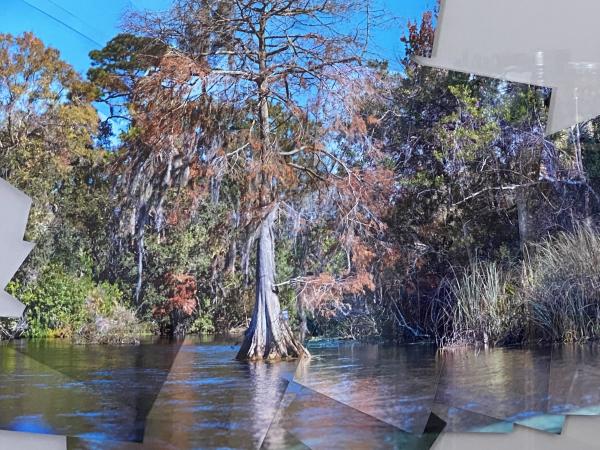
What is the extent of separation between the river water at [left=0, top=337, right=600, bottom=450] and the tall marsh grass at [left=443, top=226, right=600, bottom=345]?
368 mm

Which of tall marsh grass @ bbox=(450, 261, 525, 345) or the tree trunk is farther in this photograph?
tall marsh grass @ bbox=(450, 261, 525, 345)

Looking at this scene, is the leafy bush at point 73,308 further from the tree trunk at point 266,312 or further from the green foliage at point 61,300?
the tree trunk at point 266,312

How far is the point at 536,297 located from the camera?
12.3 ft

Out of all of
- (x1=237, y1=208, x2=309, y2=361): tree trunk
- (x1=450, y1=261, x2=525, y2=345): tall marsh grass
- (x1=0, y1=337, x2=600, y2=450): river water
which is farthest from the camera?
(x1=450, y1=261, x2=525, y2=345): tall marsh grass

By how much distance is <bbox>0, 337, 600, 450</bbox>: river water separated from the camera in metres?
3.20

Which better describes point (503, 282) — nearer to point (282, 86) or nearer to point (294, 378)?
point (294, 378)

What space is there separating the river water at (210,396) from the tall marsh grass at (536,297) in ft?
1.21

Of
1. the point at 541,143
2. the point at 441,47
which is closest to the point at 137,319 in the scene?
the point at 441,47

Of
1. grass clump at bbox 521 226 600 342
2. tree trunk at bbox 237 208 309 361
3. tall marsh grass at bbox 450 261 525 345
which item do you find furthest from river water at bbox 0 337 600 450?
grass clump at bbox 521 226 600 342

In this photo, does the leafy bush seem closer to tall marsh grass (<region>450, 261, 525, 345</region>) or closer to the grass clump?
tall marsh grass (<region>450, 261, 525, 345</region>)

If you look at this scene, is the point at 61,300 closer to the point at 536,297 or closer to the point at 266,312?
the point at 266,312

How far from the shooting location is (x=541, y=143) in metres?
3.79

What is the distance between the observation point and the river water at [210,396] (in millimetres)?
3203

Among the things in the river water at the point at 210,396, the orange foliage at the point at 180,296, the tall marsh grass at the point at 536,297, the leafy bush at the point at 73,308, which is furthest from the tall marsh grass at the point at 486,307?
the leafy bush at the point at 73,308
